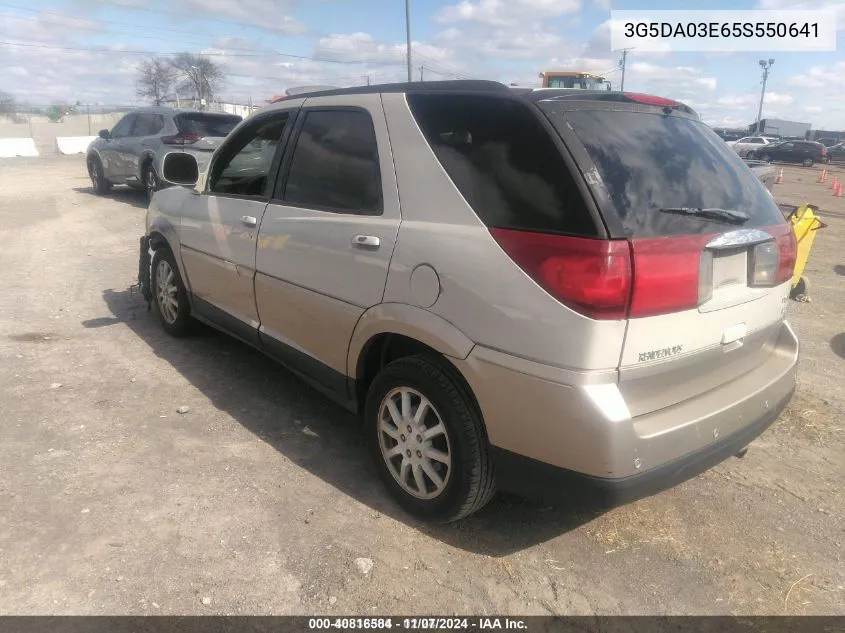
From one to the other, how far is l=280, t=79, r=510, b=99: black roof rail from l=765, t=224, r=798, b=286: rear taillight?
4.26 ft

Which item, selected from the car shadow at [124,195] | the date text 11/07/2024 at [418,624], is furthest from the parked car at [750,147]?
the date text 11/07/2024 at [418,624]

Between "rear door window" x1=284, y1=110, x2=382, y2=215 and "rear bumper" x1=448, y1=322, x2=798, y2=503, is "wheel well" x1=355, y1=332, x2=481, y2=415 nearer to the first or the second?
"rear bumper" x1=448, y1=322, x2=798, y2=503

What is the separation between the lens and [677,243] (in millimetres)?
2213

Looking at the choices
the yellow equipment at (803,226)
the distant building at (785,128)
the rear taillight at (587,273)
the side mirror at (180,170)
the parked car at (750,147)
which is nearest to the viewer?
the rear taillight at (587,273)

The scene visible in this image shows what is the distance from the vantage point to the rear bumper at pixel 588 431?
2154 millimetres

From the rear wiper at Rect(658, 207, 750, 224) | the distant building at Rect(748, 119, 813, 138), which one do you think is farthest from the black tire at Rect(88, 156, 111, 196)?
the distant building at Rect(748, 119, 813, 138)

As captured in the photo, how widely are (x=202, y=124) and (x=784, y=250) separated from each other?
10.7m

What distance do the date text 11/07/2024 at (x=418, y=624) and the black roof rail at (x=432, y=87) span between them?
6.62 ft

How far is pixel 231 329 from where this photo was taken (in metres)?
4.21

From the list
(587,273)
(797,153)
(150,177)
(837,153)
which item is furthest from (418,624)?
(837,153)

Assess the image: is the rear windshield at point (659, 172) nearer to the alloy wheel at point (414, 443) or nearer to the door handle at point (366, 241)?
the door handle at point (366, 241)

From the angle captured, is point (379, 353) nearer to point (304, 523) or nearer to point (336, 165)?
point (304, 523)

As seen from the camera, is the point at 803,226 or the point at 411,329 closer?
the point at 411,329

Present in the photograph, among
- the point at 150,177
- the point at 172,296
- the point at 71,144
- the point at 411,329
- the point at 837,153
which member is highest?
the point at 71,144
